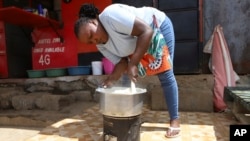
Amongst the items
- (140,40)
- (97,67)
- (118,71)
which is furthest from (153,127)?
(97,67)

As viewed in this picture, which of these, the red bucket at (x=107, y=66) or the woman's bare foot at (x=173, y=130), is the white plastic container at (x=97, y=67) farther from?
the woman's bare foot at (x=173, y=130)

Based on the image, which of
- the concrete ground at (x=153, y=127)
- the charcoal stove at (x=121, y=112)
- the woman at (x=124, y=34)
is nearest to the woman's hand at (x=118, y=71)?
the woman at (x=124, y=34)

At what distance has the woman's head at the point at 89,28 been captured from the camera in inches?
57.7

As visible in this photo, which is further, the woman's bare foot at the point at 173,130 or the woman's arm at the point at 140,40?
the woman's bare foot at the point at 173,130

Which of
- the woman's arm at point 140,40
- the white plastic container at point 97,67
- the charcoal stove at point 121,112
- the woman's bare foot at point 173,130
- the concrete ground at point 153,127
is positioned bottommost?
the concrete ground at point 153,127

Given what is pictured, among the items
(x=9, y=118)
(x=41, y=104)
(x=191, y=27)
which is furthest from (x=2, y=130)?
(x=191, y=27)

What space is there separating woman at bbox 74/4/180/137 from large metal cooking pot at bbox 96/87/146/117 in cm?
11

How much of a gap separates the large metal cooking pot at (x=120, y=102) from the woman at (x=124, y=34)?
0.35ft

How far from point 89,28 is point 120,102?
0.51 m

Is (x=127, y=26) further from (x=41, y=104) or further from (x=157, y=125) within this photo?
(x=41, y=104)

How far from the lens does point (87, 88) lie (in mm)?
3799

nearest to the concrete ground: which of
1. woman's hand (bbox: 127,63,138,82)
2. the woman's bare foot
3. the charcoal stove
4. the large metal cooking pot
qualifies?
the woman's bare foot

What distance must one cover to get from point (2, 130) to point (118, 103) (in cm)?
266

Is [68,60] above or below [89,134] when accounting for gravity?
above
